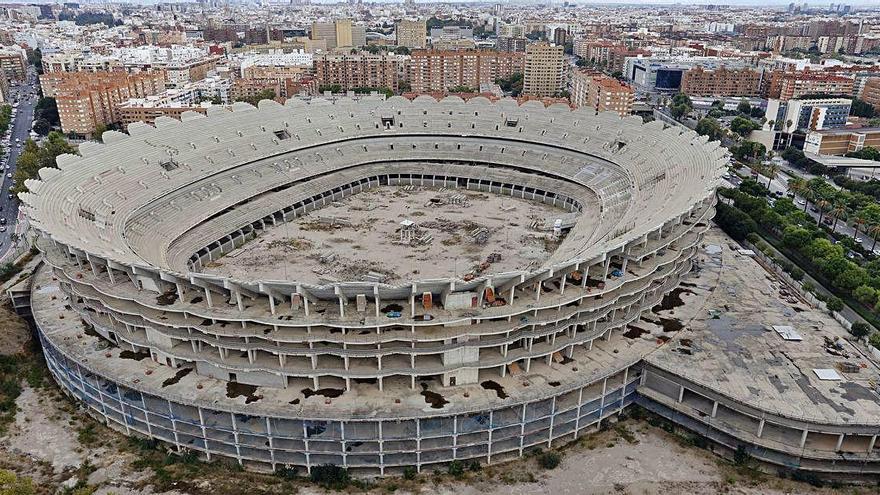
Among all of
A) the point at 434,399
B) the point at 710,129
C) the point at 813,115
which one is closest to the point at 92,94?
the point at 434,399

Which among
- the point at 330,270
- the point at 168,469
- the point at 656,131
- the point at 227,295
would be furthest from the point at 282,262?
the point at 656,131

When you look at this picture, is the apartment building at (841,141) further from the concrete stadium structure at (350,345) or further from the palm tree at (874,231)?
the concrete stadium structure at (350,345)

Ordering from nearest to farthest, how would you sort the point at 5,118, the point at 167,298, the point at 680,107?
1. the point at 167,298
2. the point at 5,118
3. the point at 680,107

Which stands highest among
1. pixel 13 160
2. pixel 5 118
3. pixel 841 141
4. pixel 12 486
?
pixel 5 118

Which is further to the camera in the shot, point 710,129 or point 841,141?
point 710,129

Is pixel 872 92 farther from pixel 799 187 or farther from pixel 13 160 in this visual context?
pixel 13 160

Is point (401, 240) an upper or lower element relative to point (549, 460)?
upper

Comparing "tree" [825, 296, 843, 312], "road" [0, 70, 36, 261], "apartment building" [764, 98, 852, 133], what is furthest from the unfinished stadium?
"apartment building" [764, 98, 852, 133]
